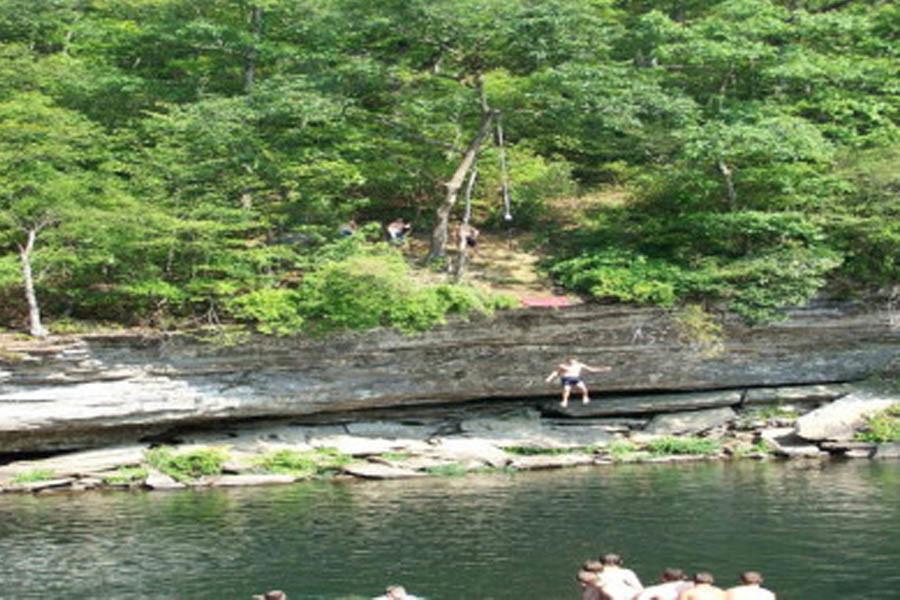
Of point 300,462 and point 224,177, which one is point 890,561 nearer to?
point 300,462

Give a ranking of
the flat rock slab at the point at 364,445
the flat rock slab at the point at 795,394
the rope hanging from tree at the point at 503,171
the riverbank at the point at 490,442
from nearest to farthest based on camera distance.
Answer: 1. the riverbank at the point at 490,442
2. the flat rock slab at the point at 364,445
3. the flat rock slab at the point at 795,394
4. the rope hanging from tree at the point at 503,171

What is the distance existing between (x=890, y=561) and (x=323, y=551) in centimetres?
1069

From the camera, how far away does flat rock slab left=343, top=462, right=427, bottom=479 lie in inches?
1096

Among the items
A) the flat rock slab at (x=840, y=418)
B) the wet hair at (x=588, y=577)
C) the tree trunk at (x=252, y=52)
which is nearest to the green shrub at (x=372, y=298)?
the flat rock slab at (x=840, y=418)

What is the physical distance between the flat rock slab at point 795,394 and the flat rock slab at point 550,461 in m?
7.16

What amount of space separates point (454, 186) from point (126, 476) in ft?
45.3

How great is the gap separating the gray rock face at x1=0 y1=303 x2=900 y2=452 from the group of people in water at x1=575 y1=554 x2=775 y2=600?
17.2 metres

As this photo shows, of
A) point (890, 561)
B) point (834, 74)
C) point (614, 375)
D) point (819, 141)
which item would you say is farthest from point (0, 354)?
point (834, 74)

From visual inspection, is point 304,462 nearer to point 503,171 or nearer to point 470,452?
point 470,452

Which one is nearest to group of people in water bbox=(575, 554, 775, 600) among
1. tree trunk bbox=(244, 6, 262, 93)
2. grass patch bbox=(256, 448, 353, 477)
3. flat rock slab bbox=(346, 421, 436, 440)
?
grass patch bbox=(256, 448, 353, 477)

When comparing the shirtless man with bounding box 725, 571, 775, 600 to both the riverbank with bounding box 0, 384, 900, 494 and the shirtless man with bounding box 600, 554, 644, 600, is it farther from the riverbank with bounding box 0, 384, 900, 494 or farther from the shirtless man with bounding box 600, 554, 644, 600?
the riverbank with bounding box 0, 384, 900, 494

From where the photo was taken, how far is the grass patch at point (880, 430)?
2967 cm

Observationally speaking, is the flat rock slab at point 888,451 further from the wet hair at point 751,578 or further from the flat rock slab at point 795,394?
the wet hair at point 751,578

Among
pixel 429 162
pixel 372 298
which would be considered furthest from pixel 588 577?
pixel 429 162
